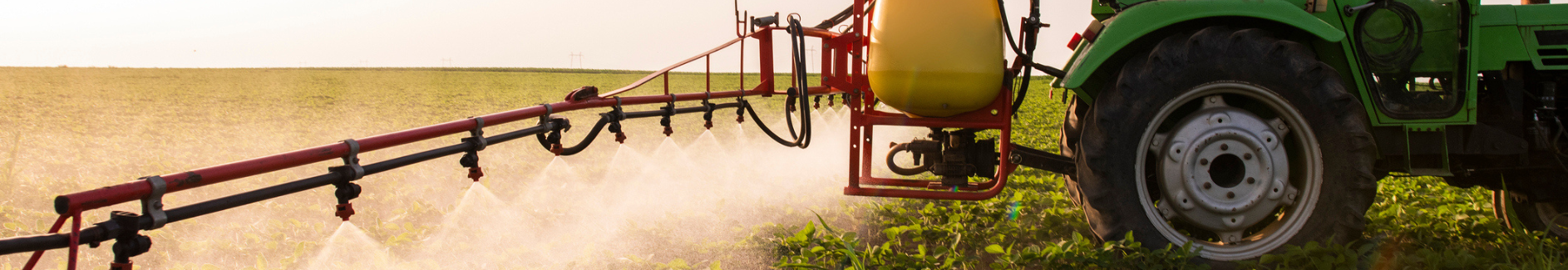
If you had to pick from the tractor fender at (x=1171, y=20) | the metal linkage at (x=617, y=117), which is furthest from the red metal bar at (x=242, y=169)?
the tractor fender at (x=1171, y=20)

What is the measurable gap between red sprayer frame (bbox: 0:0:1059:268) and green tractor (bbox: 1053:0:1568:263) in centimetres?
51

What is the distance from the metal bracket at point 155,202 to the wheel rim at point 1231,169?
3082 millimetres

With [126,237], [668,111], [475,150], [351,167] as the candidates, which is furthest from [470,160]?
[668,111]

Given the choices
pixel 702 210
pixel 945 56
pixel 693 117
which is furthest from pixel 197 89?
pixel 945 56

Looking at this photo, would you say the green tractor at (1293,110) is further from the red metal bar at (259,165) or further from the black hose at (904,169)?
the red metal bar at (259,165)

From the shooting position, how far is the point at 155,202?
1916mm

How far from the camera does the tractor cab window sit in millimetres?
3201

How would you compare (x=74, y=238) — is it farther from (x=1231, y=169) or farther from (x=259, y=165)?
(x=1231, y=169)

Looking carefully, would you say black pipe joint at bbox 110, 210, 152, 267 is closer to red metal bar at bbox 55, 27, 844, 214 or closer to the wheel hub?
red metal bar at bbox 55, 27, 844, 214

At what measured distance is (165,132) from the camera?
367 inches

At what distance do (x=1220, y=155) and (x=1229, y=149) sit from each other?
7 centimetres

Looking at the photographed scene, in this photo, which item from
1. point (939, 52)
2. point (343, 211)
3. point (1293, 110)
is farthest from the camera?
point (939, 52)

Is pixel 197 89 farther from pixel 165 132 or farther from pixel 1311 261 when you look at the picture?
pixel 1311 261

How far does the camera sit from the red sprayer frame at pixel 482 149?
1811 mm
